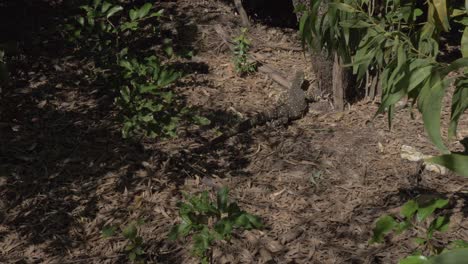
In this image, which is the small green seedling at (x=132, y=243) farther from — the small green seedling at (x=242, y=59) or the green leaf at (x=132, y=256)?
the small green seedling at (x=242, y=59)

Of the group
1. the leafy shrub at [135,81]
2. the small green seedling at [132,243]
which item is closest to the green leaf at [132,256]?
the small green seedling at [132,243]

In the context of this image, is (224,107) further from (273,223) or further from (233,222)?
(233,222)

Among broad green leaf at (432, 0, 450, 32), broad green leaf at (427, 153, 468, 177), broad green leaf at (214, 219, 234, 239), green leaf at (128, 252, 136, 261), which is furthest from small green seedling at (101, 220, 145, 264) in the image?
broad green leaf at (427, 153, 468, 177)

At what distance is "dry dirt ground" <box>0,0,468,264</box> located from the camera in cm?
330

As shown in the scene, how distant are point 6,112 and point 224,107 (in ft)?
5.77

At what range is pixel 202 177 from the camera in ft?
12.7

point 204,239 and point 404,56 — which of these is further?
point 204,239

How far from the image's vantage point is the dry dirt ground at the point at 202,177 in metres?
3.30

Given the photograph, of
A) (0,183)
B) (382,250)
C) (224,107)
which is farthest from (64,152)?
(382,250)

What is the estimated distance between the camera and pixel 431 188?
365 centimetres

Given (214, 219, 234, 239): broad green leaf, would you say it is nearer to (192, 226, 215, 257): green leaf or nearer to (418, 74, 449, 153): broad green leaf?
(192, 226, 215, 257): green leaf

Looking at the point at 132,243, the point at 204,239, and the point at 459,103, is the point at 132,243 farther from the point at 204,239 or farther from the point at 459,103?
the point at 459,103

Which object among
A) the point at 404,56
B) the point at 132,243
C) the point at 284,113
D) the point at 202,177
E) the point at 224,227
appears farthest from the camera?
the point at 284,113

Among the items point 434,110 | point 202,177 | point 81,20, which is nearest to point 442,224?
point 434,110
